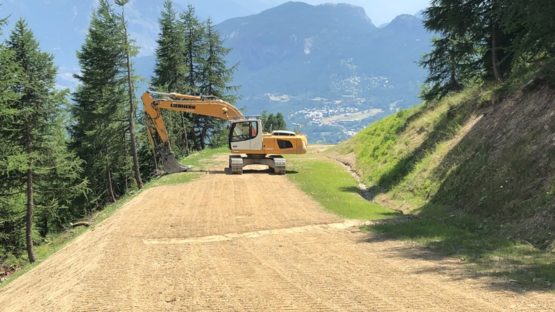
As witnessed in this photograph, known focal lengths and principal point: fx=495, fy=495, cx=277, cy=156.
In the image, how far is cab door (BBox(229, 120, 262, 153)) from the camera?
1228 inches

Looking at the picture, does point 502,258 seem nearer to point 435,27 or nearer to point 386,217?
point 386,217

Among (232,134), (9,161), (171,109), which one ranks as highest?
(171,109)

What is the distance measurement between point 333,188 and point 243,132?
301 inches

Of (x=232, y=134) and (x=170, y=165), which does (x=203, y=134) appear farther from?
(x=232, y=134)

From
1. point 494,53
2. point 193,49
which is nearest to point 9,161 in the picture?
point 494,53

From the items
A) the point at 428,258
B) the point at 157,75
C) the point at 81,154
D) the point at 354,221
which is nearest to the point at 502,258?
the point at 428,258

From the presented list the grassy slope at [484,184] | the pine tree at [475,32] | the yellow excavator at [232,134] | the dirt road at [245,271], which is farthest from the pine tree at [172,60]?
the dirt road at [245,271]

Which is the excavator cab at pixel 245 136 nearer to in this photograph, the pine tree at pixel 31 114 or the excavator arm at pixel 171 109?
the excavator arm at pixel 171 109

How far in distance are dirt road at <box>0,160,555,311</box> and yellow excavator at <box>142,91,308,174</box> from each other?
11.3 metres

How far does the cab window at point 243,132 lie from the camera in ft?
102

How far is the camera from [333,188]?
26703 mm

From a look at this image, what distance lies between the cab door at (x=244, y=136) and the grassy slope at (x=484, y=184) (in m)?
7.39

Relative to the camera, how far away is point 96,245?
50.0 feet

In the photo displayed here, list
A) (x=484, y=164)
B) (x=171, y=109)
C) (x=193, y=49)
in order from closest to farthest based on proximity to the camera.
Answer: (x=484, y=164), (x=171, y=109), (x=193, y=49)
